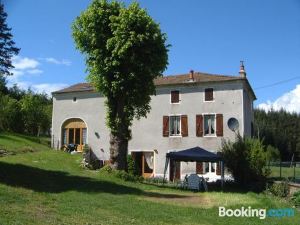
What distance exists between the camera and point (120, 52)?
24406 millimetres

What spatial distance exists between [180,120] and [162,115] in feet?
5.01

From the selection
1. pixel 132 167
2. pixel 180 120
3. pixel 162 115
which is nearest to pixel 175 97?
pixel 162 115

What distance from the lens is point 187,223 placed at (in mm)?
12531

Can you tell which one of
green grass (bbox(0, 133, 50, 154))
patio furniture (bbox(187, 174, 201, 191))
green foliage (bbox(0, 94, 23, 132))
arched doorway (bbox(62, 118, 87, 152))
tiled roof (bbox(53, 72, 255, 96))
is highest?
tiled roof (bbox(53, 72, 255, 96))

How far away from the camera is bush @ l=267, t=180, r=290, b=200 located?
902 inches

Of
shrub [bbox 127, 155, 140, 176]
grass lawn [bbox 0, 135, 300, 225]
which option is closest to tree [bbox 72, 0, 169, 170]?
grass lawn [bbox 0, 135, 300, 225]

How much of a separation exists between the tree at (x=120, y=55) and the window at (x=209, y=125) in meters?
9.04

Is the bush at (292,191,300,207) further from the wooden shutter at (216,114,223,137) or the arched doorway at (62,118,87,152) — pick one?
the arched doorway at (62,118,87,152)

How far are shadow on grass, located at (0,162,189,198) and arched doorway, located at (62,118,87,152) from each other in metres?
16.0

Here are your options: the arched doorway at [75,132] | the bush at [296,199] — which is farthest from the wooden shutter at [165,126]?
the bush at [296,199]

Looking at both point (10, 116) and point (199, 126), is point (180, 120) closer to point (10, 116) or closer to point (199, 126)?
point (199, 126)

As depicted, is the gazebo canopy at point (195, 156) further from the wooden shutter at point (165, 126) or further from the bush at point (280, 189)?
the wooden shutter at point (165, 126)

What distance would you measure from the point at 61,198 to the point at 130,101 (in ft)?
37.8

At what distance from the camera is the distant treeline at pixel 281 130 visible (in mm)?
59125
